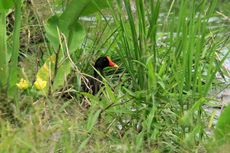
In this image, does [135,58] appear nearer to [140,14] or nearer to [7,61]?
[140,14]

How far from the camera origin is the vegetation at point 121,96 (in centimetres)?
383

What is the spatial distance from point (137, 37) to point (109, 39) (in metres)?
1.36

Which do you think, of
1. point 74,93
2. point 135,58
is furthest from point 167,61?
point 74,93

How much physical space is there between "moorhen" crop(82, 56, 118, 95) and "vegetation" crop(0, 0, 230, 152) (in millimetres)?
116

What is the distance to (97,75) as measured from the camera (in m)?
5.70

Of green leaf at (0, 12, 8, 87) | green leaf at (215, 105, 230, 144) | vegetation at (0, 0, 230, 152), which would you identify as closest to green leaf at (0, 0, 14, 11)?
vegetation at (0, 0, 230, 152)

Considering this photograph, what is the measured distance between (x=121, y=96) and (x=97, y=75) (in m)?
1.31

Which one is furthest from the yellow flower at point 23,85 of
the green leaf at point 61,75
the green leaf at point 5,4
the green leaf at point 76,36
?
the green leaf at point 76,36

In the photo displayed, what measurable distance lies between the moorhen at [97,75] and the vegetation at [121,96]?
116 mm

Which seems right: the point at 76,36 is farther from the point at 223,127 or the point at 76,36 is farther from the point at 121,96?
the point at 223,127

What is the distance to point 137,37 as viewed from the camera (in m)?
4.68

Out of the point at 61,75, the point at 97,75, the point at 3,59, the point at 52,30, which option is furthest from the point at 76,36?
the point at 97,75

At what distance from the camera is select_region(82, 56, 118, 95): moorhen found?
522cm

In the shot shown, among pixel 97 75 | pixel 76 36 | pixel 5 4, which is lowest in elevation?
pixel 97 75
